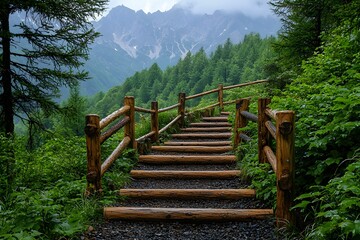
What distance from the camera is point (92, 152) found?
4500 mm

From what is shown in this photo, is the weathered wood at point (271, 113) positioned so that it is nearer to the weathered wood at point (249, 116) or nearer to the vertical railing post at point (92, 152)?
the weathered wood at point (249, 116)

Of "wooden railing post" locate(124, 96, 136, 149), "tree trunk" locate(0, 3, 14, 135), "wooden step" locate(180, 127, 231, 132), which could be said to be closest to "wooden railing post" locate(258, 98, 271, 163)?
"wooden railing post" locate(124, 96, 136, 149)

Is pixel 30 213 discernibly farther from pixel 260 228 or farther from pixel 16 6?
pixel 16 6

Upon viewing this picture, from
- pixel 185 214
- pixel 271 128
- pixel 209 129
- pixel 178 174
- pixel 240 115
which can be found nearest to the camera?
pixel 185 214

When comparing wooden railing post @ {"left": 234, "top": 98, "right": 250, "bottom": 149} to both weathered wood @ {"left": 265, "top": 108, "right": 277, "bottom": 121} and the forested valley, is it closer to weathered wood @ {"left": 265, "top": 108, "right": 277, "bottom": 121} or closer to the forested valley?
the forested valley

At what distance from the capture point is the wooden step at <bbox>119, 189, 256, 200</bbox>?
470 centimetres

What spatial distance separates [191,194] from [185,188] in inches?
22.8

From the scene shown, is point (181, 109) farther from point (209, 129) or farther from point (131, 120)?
point (131, 120)

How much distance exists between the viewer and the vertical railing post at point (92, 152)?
4.49 metres

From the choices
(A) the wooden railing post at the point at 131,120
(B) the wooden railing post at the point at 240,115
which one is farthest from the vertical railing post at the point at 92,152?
(B) the wooden railing post at the point at 240,115

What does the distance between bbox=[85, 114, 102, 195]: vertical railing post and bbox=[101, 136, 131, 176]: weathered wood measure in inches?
7.5

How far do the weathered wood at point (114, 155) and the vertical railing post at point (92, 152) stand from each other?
191 mm

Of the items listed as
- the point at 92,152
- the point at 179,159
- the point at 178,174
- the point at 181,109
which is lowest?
the point at 178,174

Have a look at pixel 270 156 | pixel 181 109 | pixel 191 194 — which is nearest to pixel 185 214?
pixel 191 194
